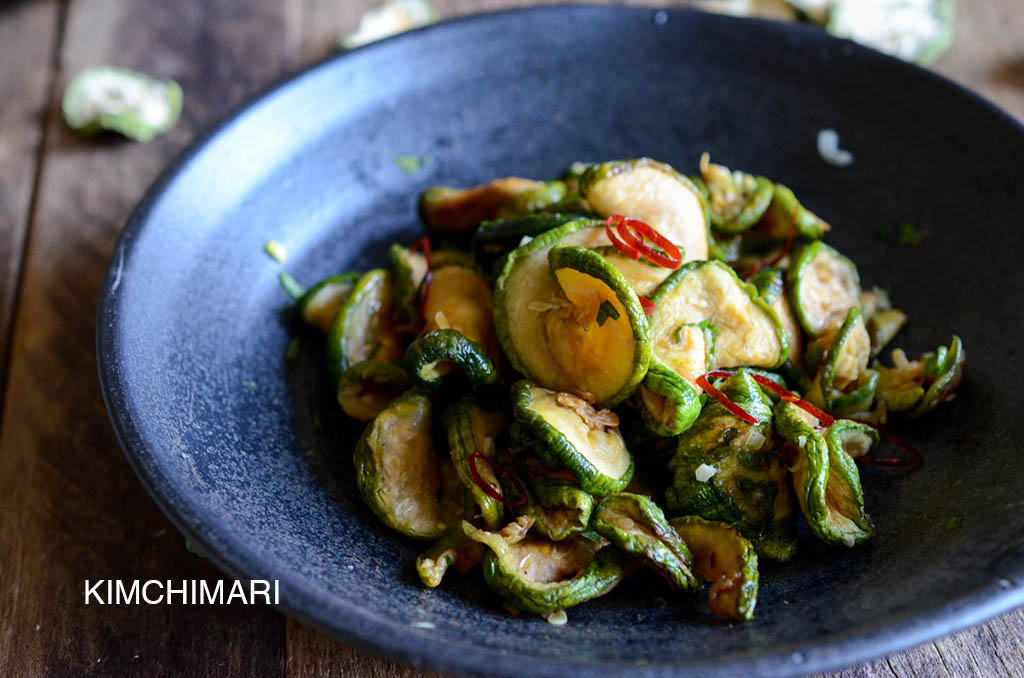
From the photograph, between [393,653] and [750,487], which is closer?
[393,653]

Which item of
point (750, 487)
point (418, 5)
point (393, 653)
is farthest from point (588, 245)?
point (418, 5)

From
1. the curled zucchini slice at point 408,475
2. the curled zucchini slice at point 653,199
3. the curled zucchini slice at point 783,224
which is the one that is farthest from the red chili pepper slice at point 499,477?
the curled zucchini slice at point 783,224

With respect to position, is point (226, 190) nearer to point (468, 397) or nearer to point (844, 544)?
point (468, 397)

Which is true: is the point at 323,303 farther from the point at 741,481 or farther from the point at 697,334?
the point at 741,481

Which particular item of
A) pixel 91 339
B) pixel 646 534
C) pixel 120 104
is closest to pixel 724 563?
pixel 646 534

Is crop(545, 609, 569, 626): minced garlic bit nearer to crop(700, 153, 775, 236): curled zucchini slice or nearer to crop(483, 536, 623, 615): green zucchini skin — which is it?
crop(483, 536, 623, 615): green zucchini skin

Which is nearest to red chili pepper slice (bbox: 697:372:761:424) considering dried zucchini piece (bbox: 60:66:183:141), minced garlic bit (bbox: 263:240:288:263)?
minced garlic bit (bbox: 263:240:288:263)
